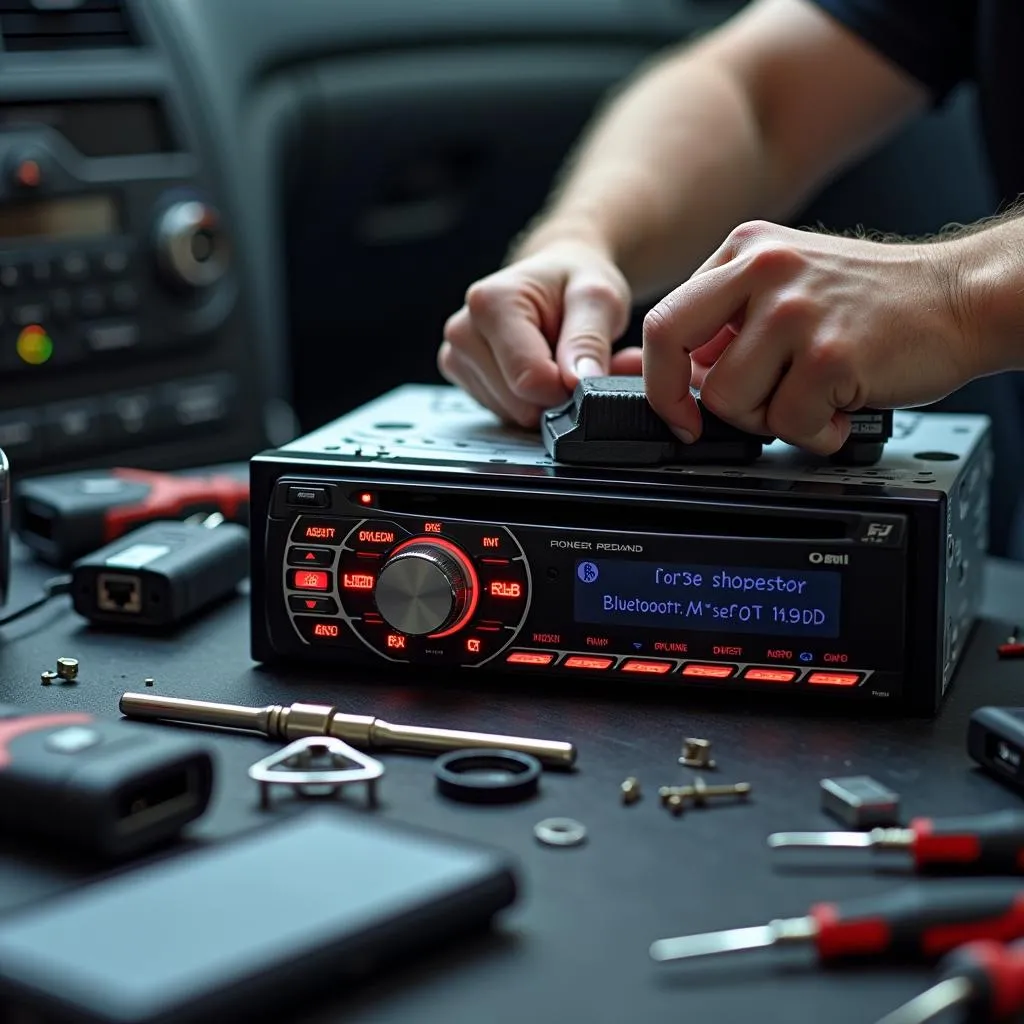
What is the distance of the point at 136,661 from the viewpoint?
33.1 inches

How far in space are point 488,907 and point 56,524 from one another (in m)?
0.61

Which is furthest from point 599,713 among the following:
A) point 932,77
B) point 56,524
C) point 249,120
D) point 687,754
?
point 249,120

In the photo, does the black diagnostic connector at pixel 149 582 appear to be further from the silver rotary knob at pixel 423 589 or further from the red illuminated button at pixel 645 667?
the red illuminated button at pixel 645 667

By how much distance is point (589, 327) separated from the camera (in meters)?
0.94

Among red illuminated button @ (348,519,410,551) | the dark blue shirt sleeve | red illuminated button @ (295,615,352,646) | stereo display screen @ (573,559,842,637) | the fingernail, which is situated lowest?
red illuminated button @ (295,615,352,646)

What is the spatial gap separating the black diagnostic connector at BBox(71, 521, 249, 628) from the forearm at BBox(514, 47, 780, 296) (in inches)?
17.2

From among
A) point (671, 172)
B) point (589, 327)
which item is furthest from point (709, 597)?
point (671, 172)

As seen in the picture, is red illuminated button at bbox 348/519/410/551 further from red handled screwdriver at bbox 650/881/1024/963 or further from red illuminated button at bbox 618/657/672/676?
red handled screwdriver at bbox 650/881/1024/963

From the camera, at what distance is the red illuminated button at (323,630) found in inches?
31.7

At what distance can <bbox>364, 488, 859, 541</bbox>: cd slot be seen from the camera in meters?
0.75

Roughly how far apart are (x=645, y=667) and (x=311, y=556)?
7.2 inches

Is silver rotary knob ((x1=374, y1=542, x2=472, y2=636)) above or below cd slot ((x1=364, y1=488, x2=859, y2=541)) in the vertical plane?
below

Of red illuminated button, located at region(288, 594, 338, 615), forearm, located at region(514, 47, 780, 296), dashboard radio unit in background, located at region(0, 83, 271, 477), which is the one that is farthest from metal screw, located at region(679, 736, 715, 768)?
dashboard radio unit in background, located at region(0, 83, 271, 477)

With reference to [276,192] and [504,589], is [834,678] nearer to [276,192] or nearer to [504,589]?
[504,589]
